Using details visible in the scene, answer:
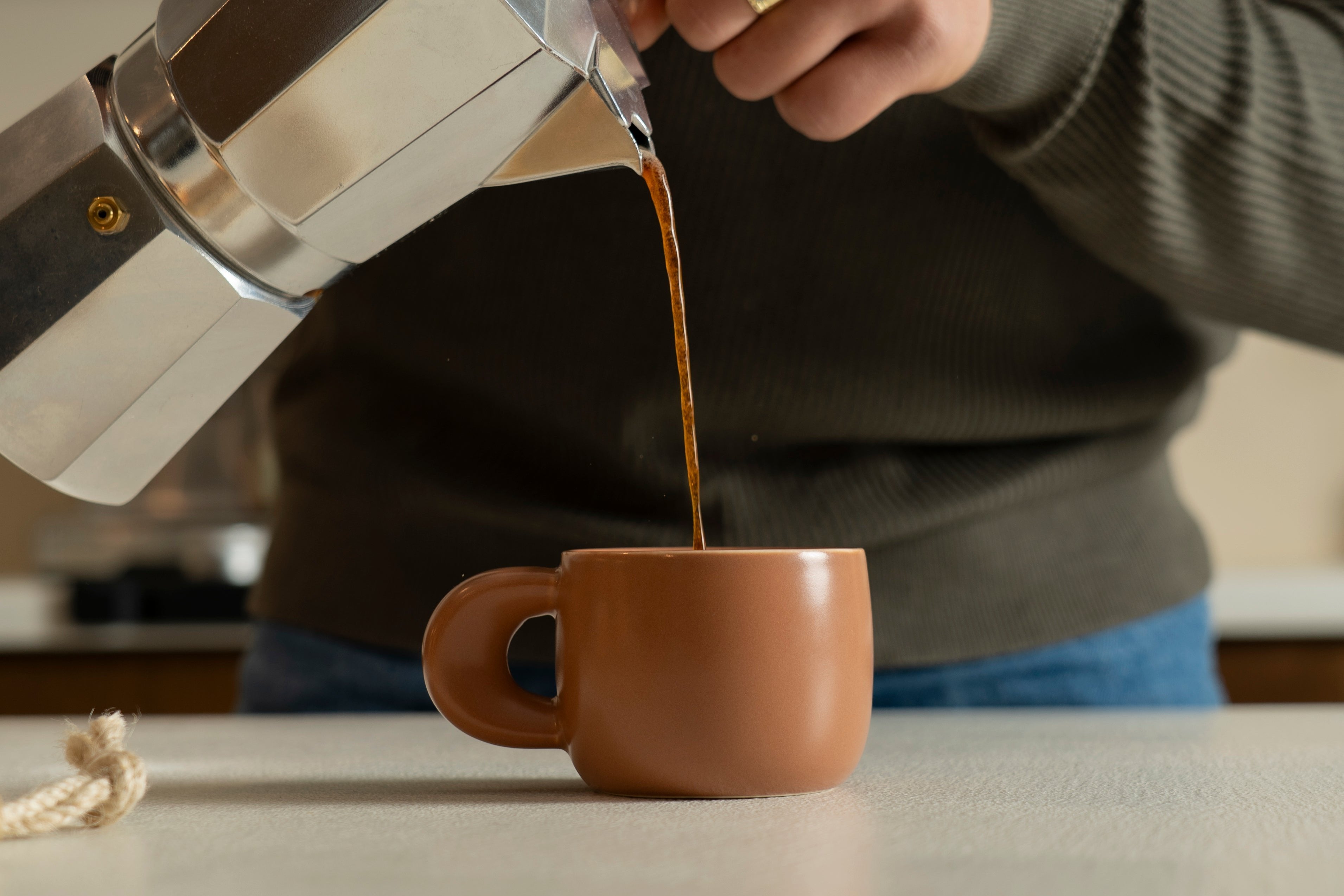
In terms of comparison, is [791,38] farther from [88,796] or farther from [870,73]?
[88,796]

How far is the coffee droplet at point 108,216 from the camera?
45 cm

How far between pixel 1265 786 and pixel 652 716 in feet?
0.71

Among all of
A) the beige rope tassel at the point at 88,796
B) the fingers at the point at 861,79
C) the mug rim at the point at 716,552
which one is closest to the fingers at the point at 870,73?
the fingers at the point at 861,79

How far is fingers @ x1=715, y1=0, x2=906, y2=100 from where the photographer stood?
1.57ft

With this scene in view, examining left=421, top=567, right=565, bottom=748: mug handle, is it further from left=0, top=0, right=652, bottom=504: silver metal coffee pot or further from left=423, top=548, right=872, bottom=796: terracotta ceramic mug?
left=0, top=0, right=652, bottom=504: silver metal coffee pot

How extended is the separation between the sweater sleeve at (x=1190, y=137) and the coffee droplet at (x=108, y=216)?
0.35 m

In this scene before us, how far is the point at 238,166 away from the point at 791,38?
0.20 metres

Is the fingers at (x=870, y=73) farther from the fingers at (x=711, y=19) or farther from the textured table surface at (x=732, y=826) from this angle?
the textured table surface at (x=732, y=826)

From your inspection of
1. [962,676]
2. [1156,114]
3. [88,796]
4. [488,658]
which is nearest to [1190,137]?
[1156,114]

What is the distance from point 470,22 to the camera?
0.41 m

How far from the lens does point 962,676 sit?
2.56ft

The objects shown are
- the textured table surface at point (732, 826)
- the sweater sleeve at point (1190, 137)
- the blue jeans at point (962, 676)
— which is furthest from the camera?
the blue jeans at point (962, 676)

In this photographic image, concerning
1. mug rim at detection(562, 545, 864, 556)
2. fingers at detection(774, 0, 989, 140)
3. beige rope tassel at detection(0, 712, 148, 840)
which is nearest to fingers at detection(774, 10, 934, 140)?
fingers at detection(774, 0, 989, 140)

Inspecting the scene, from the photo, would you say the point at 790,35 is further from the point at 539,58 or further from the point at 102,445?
the point at 102,445
